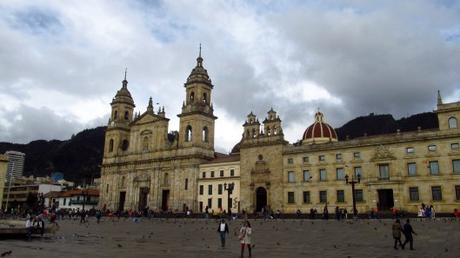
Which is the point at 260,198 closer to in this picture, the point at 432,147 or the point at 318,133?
the point at 318,133

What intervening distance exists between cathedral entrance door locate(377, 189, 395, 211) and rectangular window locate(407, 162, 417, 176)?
287 centimetres

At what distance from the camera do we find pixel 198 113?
235 ft

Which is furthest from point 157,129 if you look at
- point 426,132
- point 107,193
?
point 426,132

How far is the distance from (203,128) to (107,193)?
2394 cm

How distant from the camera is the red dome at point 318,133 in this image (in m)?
64.2

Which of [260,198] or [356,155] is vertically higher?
[356,155]

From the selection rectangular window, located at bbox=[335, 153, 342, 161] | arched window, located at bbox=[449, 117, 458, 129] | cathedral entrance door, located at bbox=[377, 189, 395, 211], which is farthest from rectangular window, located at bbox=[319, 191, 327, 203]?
arched window, located at bbox=[449, 117, 458, 129]

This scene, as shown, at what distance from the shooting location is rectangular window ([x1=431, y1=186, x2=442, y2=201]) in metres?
46.7

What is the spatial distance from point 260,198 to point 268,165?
4813 mm

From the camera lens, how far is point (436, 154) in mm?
47438

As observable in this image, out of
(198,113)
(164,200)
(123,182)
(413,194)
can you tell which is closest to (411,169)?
(413,194)

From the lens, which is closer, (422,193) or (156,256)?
(156,256)

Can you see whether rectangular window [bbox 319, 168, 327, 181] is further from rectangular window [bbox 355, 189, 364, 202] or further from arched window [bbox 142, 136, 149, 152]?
arched window [bbox 142, 136, 149, 152]

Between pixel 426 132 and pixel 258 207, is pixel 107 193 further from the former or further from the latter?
pixel 426 132
